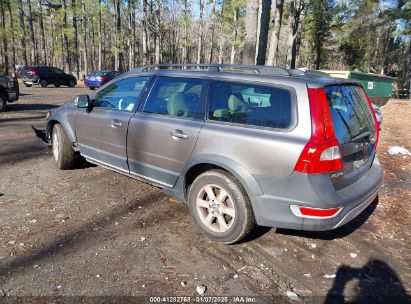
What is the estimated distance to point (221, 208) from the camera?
11.3ft

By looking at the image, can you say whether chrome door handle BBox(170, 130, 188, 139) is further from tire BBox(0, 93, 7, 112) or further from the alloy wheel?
tire BBox(0, 93, 7, 112)

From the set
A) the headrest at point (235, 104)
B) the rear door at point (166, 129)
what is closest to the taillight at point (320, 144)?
the headrest at point (235, 104)

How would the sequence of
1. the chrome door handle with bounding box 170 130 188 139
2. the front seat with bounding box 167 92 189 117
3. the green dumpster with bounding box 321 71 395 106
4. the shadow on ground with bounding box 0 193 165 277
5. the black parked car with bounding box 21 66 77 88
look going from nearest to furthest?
the shadow on ground with bounding box 0 193 165 277
the chrome door handle with bounding box 170 130 188 139
the front seat with bounding box 167 92 189 117
the green dumpster with bounding box 321 71 395 106
the black parked car with bounding box 21 66 77 88

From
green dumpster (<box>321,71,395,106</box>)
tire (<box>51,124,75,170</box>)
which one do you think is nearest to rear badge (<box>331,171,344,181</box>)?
tire (<box>51,124,75,170</box>)

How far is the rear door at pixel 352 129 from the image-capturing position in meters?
3.11

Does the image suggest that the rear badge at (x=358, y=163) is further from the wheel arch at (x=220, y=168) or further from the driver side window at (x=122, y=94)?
the driver side window at (x=122, y=94)

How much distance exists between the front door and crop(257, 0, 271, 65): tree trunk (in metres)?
7.23

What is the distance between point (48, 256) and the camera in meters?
3.19

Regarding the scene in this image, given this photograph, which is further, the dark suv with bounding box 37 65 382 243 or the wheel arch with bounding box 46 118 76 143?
the wheel arch with bounding box 46 118 76 143

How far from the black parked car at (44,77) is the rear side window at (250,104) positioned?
25833 millimetres

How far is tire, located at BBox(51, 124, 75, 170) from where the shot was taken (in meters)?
5.41

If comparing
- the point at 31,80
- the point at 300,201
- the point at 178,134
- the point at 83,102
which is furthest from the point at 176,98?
the point at 31,80

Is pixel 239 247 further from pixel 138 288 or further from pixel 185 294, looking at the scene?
pixel 138 288

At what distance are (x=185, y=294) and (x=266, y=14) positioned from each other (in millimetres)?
9636
